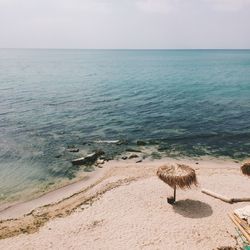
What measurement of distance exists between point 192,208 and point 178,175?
112 inches

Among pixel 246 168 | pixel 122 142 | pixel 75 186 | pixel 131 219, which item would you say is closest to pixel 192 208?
pixel 131 219

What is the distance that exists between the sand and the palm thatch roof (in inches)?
82.0

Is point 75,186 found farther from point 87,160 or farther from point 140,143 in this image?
point 140,143

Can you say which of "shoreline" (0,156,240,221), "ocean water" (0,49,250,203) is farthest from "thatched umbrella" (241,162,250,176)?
"ocean water" (0,49,250,203)

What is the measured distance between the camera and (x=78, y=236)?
767 inches

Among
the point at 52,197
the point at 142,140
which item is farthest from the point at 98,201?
the point at 142,140

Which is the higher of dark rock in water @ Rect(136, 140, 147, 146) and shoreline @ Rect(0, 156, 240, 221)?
shoreline @ Rect(0, 156, 240, 221)

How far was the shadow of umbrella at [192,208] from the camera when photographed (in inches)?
842

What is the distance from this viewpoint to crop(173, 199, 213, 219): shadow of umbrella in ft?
70.2

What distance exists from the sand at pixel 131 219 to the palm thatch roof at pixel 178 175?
208 centimetres

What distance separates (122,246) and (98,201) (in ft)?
20.1

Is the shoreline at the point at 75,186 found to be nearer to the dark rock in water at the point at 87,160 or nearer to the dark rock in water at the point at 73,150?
the dark rock in water at the point at 87,160

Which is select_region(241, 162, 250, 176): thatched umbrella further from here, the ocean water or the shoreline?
the ocean water

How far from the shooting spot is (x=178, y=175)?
21.3m
